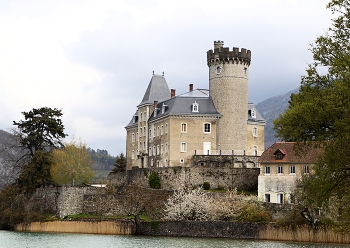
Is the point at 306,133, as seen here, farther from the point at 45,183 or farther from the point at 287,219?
the point at 45,183

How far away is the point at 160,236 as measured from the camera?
168 ft

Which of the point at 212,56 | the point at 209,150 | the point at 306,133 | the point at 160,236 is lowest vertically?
the point at 160,236

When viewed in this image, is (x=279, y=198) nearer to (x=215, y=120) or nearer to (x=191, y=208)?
(x=191, y=208)

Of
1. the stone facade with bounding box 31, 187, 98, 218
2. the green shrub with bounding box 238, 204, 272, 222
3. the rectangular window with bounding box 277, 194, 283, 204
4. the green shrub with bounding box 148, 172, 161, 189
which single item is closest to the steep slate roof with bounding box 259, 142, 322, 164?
the rectangular window with bounding box 277, 194, 283, 204

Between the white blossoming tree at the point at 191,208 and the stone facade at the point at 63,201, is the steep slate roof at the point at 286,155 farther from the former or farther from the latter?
the stone facade at the point at 63,201

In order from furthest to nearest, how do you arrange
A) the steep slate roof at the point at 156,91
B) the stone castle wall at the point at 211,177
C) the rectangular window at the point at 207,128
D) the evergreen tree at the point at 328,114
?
the steep slate roof at the point at 156,91
the rectangular window at the point at 207,128
the stone castle wall at the point at 211,177
the evergreen tree at the point at 328,114

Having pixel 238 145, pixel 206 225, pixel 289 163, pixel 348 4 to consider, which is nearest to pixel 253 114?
pixel 238 145

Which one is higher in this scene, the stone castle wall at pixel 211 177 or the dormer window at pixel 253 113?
the dormer window at pixel 253 113

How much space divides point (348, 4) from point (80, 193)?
41713 millimetres

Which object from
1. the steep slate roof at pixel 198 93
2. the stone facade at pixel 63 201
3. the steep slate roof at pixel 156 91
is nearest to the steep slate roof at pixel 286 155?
the steep slate roof at pixel 198 93

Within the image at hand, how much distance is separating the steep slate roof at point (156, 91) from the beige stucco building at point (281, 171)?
21449 millimetres

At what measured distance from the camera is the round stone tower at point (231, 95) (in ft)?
235

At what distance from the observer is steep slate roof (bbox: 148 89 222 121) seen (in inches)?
2844

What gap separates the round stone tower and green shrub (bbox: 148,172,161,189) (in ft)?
27.0
